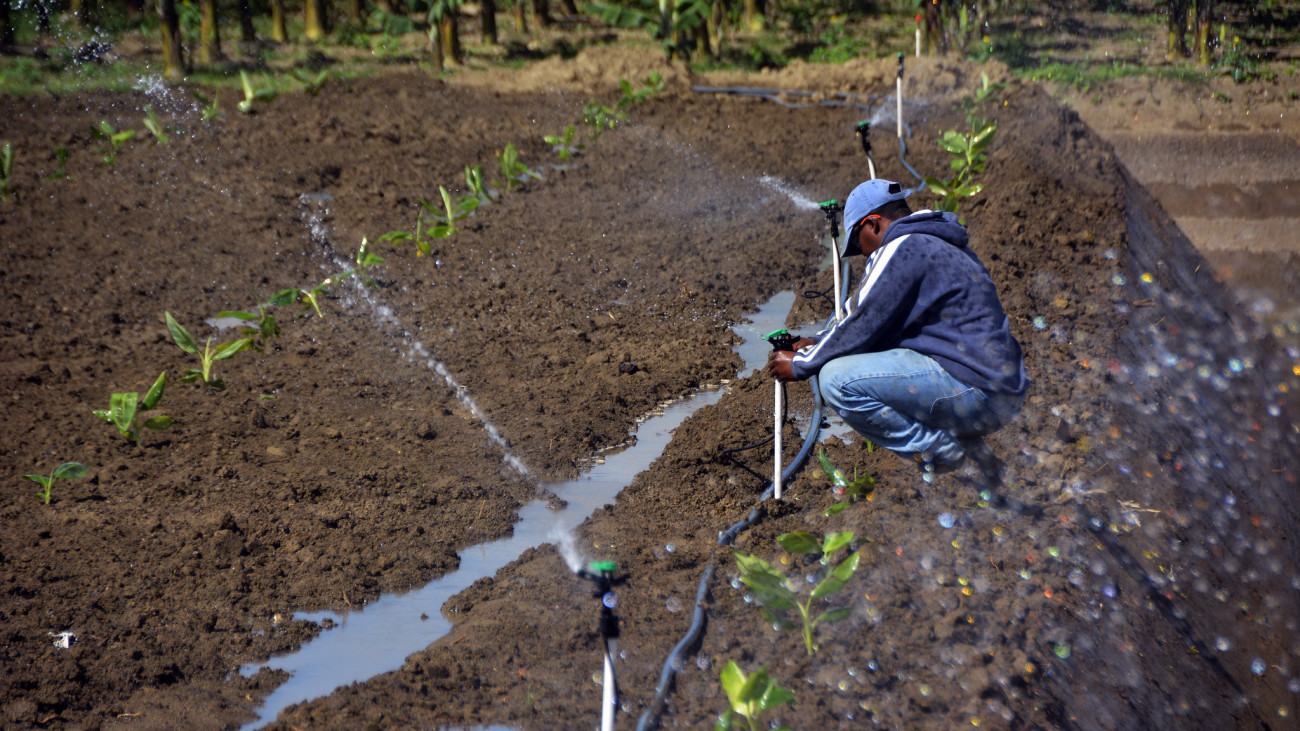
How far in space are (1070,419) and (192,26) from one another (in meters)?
16.1

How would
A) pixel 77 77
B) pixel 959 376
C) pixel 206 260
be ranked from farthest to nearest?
pixel 77 77
pixel 206 260
pixel 959 376

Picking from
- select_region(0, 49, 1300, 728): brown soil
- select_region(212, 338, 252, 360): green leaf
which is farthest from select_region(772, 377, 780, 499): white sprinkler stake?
select_region(212, 338, 252, 360): green leaf

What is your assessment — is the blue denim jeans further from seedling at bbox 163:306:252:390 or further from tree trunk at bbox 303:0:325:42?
tree trunk at bbox 303:0:325:42

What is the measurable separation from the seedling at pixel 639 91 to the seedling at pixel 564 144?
1473 mm

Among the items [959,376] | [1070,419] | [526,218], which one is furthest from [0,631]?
[526,218]

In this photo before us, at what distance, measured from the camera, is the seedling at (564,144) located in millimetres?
9148

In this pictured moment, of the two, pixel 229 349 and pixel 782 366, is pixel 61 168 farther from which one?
pixel 782 366

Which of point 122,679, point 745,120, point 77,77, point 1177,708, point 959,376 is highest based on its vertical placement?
point 77,77

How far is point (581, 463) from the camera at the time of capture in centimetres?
450

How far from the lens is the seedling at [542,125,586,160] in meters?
9.15

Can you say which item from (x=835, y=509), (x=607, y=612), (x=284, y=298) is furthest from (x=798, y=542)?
(x=284, y=298)

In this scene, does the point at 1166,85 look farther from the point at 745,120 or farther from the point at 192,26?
the point at 192,26

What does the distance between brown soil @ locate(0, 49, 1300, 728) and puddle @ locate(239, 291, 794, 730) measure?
0.09m

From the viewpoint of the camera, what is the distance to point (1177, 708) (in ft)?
9.89
